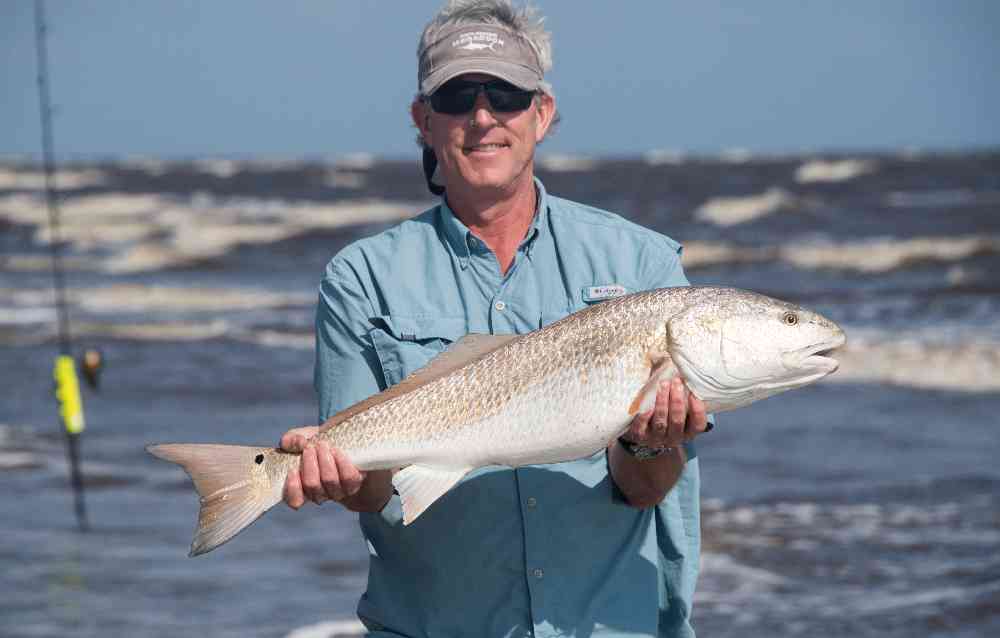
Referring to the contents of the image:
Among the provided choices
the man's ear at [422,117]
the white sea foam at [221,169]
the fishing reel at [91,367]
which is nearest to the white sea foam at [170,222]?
the fishing reel at [91,367]

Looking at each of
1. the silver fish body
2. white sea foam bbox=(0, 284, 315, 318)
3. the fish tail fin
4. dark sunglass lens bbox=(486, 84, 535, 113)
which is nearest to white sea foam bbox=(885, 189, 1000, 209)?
white sea foam bbox=(0, 284, 315, 318)

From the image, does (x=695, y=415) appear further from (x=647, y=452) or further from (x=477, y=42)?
(x=477, y=42)

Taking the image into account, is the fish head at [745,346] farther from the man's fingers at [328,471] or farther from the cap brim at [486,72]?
the man's fingers at [328,471]

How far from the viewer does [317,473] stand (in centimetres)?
325

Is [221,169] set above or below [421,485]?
below

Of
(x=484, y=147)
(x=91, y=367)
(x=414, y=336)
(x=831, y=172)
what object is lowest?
(x=831, y=172)

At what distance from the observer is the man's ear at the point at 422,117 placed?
3594mm

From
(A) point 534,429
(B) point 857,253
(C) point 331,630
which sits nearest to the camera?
(A) point 534,429

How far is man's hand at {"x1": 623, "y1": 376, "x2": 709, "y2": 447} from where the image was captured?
3.05 meters

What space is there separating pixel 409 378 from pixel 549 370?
1.14 feet

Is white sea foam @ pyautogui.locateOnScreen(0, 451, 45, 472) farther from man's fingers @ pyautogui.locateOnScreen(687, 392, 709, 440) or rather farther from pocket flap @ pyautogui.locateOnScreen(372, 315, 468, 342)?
man's fingers @ pyautogui.locateOnScreen(687, 392, 709, 440)

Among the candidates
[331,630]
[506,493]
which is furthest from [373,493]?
[331,630]

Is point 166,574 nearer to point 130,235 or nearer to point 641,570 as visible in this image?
point 641,570

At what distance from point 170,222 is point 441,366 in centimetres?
4377
